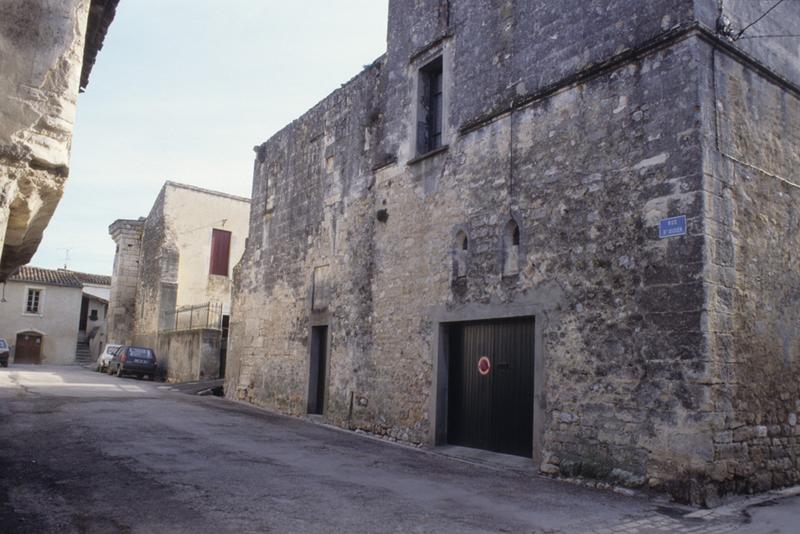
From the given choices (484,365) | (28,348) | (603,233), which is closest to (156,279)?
(28,348)

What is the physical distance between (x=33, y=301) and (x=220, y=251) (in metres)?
14.2

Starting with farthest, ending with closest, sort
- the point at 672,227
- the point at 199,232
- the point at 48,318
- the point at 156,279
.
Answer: the point at 48,318, the point at 199,232, the point at 156,279, the point at 672,227

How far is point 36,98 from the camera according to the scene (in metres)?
3.17

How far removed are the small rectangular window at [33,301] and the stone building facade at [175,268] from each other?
7.11m

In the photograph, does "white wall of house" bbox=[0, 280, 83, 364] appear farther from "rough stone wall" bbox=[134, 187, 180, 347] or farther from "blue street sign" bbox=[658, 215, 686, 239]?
"blue street sign" bbox=[658, 215, 686, 239]

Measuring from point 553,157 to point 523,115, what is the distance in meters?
0.89

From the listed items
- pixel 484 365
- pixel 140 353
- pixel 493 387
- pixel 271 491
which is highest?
pixel 484 365

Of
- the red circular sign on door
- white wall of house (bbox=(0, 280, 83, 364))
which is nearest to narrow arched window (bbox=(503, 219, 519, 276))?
the red circular sign on door

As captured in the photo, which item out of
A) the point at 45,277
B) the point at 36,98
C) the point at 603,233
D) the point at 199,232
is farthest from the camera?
the point at 45,277

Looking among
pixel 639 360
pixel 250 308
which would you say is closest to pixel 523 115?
pixel 639 360

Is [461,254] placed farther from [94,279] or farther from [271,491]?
[94,279]

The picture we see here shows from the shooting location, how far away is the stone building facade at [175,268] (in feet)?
86.7

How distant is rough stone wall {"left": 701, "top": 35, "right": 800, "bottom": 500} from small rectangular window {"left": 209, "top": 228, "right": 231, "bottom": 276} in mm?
24099

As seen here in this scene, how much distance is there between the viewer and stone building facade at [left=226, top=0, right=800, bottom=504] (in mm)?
6594
